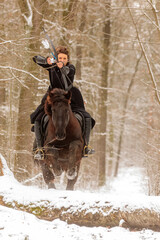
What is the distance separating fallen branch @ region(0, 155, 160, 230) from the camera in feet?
12.9

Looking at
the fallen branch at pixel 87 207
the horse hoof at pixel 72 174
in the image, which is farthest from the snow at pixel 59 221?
the horse hoof at pixel 72 174

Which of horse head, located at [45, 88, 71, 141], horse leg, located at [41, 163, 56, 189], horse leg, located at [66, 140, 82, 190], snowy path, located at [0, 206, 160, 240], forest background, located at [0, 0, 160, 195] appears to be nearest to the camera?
snowy path, located at [0, 206, 160, 240]

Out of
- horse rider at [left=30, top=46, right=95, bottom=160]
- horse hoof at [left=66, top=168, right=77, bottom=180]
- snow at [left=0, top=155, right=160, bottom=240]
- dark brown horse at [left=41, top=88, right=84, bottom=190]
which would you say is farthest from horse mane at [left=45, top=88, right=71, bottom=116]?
snow at [left=0, top=155, right=160, bottom=240]

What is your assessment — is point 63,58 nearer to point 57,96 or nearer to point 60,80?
point 60,80

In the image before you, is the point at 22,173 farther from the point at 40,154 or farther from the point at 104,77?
the point at 104,77

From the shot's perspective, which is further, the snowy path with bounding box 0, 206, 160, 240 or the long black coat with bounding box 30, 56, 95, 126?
the long black coat with bounding box 30, 56, 95, 126

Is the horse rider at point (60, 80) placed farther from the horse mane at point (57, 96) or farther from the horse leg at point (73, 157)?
the horse leg at point (73, 157)

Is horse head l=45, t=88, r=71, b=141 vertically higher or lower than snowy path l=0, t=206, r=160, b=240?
higher

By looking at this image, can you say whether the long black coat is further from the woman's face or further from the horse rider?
the woman's face

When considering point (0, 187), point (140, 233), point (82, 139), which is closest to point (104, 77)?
point (82, 139)

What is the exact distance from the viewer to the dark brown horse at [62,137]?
210 inches

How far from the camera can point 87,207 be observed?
168 inches

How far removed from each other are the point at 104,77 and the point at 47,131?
997cm

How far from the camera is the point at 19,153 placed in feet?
32.9
